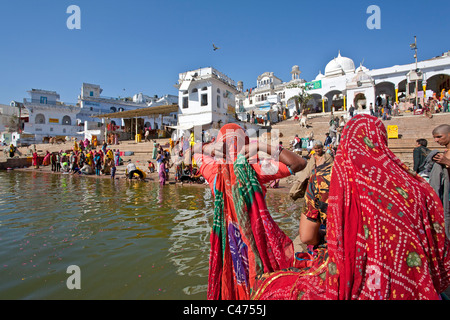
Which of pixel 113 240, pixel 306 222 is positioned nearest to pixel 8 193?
pixel 113 240

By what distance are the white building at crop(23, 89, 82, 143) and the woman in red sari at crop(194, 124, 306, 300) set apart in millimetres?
43285

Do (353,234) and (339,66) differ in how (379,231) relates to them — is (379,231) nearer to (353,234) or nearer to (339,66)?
(353,234)

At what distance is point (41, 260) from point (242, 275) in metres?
3.06

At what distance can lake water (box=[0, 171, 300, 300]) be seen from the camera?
9.15ft

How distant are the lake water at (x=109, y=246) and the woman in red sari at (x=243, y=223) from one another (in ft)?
2.78

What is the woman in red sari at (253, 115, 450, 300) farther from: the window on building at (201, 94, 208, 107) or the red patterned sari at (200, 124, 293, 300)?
the window on building at (201, 94, 208, 107)

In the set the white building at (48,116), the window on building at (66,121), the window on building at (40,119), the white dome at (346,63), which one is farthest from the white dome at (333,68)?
the window on building at (40,119)

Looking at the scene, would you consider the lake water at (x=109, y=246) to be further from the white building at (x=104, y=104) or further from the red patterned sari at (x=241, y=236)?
the white building at (x=104, y=104)

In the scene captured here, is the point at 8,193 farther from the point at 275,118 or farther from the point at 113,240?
the point at 275,118

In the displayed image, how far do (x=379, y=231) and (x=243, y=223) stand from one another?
964mm

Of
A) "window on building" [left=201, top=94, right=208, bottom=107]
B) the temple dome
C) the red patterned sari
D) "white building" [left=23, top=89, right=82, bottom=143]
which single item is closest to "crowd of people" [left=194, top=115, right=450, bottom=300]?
the red patterned sari

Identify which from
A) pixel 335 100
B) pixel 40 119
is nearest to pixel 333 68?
pixel 335 100

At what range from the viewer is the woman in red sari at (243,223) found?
1963 mm

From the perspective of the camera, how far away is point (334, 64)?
36125mm
